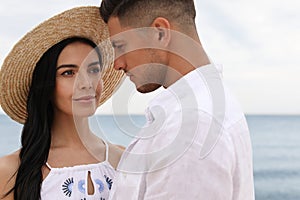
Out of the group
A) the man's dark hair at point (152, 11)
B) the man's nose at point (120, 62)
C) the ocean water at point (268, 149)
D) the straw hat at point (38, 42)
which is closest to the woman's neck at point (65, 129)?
the ocean water at point (268, 149)

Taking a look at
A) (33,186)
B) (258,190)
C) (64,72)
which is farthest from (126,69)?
(258,190)

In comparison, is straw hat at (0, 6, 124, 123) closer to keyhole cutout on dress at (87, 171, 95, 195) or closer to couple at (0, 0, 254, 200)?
couple at (0, 0, 254, 200)

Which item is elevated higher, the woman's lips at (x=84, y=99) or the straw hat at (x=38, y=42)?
the straw hat at (x=38, y=42)

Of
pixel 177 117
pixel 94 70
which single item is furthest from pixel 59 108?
pixel 177 117

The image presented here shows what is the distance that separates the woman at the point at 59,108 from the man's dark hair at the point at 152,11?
0.68 metres

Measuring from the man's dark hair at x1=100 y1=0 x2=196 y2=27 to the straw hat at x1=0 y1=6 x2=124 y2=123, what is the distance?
0.67 metres

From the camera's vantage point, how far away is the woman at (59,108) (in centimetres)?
236

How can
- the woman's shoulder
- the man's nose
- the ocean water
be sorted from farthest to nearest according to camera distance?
the ocean water → the woman's shoulder → the man's nose

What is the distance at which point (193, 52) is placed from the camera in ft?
5.16

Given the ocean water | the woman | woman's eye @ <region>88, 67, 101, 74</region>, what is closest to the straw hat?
the woman

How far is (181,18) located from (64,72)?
35.1 inches

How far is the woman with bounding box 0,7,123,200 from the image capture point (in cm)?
236

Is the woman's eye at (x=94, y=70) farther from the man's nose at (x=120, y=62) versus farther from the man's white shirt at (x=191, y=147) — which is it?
the man's white shirt at (x=191, y=147)

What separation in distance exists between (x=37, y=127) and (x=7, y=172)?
257mm
